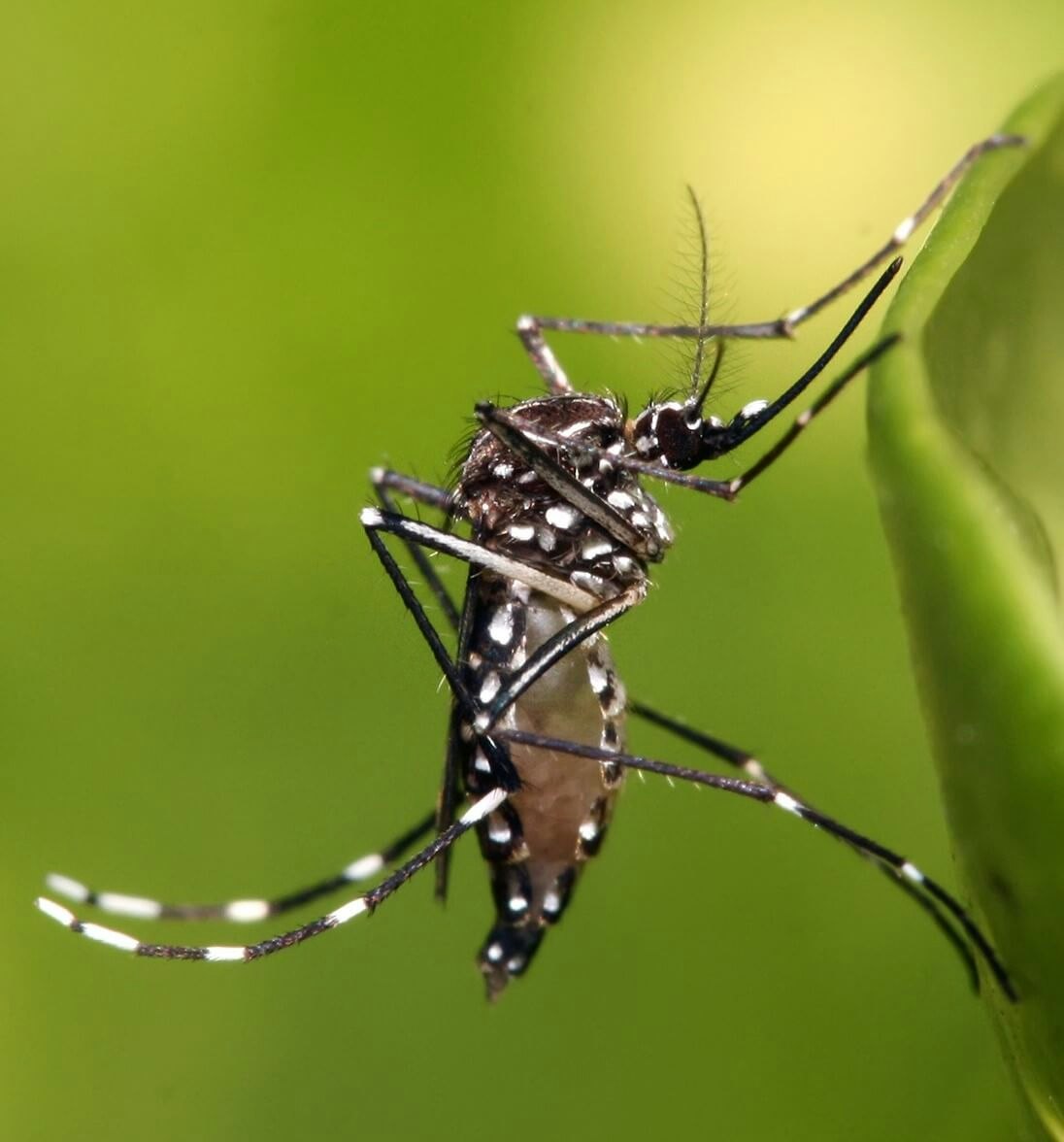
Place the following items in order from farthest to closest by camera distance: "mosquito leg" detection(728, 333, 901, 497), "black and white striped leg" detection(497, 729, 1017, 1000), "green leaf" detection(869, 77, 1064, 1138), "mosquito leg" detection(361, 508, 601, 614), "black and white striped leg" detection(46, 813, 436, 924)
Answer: "black and white striped leg" detection(46, 813, 436, 924)
"mosquito leg" detection(361, 508, 601, 614)
"black and white striped leg" detection(497, 729, 1017, 1000)
"mosquito leg" detection(728, 333, 901, 497)
"green leaf" detection(869, 77, 1064, 1138)

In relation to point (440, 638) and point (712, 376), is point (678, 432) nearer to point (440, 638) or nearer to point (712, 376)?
point (712, 376)

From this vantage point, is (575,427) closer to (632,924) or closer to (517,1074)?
(632,924)

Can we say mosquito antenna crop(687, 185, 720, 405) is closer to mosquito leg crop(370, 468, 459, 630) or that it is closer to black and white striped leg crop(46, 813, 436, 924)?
mosquito leg crop(370, 468, 459, 630)

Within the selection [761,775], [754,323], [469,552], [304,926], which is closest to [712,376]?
[754,323]

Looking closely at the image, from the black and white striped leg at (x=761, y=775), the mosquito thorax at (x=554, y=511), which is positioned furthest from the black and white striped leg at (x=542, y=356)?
the black and white striped leg at (x=761, y=775)

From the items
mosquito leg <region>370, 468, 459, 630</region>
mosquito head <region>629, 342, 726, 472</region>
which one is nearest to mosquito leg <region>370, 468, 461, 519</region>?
mosquito leg <region>370, 468, 459, 630</region>

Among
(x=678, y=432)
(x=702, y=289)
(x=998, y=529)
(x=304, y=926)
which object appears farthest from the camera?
(x=678, y=432)
